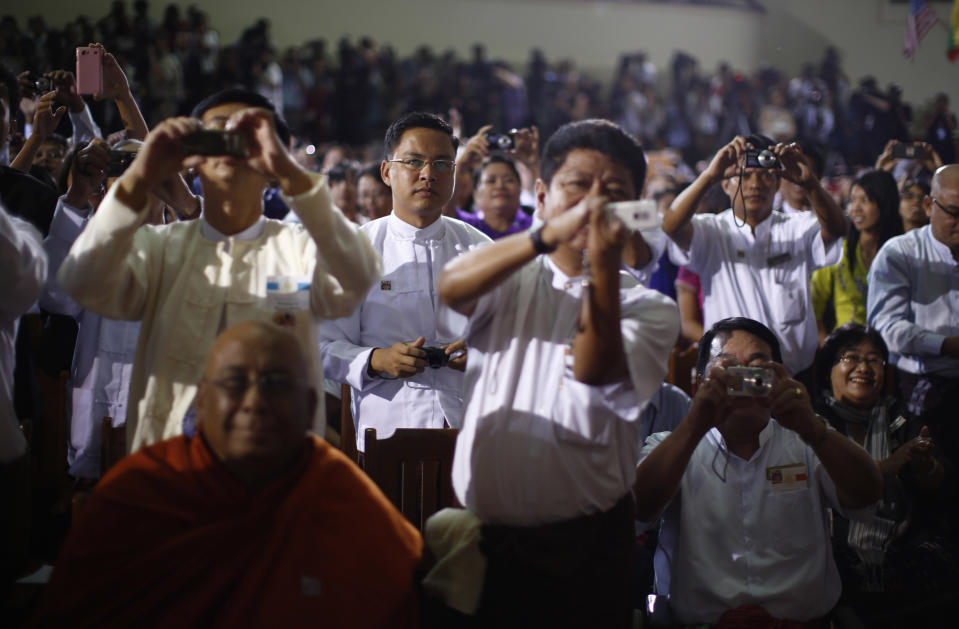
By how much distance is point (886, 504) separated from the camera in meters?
2.52

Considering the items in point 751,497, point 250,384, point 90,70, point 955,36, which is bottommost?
point 751,497

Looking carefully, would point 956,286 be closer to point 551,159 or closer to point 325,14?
point 551,159

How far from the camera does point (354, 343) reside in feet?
8.05

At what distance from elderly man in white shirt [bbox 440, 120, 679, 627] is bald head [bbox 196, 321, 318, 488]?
32cm

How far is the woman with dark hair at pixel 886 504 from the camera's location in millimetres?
2369

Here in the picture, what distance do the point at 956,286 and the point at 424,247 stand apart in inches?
83.6

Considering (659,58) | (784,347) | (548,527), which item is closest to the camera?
(548,527)

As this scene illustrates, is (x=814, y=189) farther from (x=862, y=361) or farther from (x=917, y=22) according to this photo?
(x=917, y=22)

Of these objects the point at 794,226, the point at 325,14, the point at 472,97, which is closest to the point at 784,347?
the point at 794,226

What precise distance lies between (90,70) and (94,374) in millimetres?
920

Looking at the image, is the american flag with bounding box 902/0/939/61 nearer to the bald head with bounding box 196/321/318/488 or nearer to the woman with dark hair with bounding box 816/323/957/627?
the woman with dark hair with bounding box 816/323/957/627

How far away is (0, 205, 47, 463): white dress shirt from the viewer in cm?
163

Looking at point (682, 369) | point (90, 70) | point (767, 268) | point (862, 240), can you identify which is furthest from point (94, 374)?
point (862, 240)

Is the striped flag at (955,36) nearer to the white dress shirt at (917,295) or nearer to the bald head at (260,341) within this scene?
the white dress shirt at (917,295)
